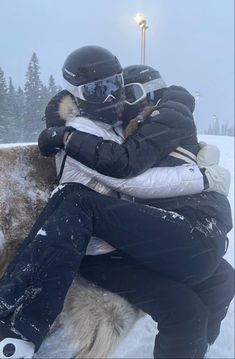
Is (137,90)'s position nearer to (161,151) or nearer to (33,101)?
(161,151)

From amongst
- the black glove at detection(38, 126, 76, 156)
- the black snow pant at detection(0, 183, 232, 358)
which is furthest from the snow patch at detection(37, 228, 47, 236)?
the black glove at detection(38, 126, 76, 156)

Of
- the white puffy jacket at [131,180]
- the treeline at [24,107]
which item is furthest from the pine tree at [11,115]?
the white puffy jacket at [131,180]

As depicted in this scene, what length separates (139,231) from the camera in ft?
8.29

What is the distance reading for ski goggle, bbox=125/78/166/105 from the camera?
3033 millimetres

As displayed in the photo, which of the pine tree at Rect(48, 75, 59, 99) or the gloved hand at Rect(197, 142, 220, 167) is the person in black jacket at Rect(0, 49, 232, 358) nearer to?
the gloved hand at Rect(197, 142, 220, 167)

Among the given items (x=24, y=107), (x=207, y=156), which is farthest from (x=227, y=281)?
(x=24, y=107)

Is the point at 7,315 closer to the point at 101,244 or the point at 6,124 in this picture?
the point at 101,244

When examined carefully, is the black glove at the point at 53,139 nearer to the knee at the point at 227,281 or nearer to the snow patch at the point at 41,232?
the snow patch at the point at 41,232

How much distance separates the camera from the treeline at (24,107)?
131 inches

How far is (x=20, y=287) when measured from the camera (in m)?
2.19

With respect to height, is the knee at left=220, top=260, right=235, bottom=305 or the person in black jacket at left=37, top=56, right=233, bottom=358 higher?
the person in black jacket at left=37, top=56, right=233, bottom=358

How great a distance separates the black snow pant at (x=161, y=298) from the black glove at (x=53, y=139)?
64cm

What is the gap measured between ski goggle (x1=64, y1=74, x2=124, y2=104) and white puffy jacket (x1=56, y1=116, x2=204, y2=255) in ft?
0.46

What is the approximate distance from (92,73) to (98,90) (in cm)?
10
